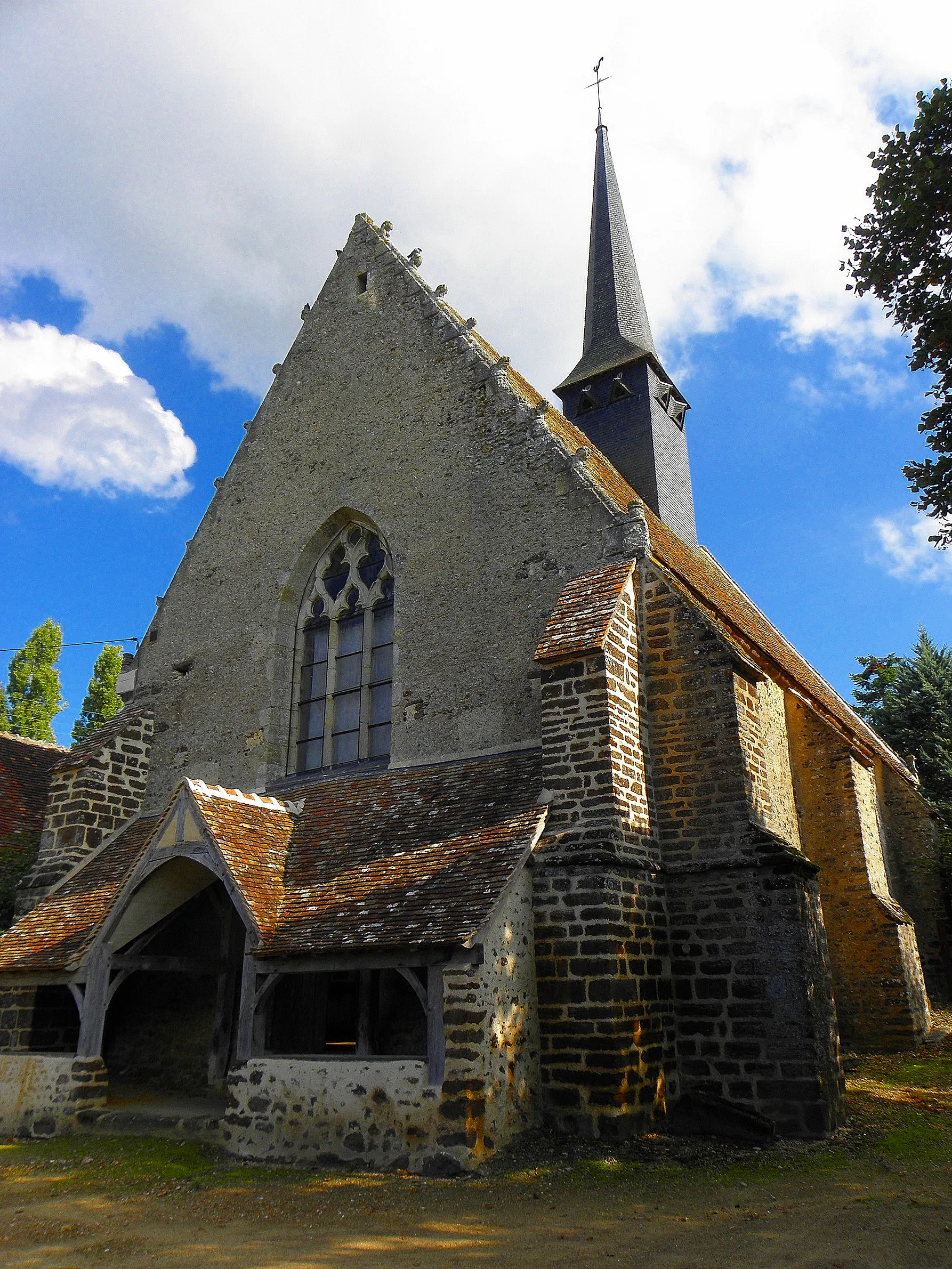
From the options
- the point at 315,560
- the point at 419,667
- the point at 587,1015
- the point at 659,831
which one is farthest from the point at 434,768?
the point at 315,560

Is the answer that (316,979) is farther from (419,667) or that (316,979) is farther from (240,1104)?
(419,667)

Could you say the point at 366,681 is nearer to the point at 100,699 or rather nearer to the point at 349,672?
the point at 349,672

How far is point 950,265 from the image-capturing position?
26.6ft

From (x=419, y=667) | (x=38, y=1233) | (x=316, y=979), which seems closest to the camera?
(x=38, y=1233)

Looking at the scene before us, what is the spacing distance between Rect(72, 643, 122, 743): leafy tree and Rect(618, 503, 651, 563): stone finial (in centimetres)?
1992

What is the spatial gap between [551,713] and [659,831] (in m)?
1.64

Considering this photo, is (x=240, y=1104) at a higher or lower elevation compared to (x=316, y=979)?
lower

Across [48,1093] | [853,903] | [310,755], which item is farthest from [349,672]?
[853,903]

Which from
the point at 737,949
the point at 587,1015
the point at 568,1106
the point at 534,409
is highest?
the point at 534,409

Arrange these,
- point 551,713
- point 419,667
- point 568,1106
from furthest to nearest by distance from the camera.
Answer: point 419,667, point 551,713, point 568,1106

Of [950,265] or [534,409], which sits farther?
[534,409]

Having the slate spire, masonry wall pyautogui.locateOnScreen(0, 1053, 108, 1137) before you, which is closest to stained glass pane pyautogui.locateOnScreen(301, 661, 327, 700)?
masonry wall pyautogui.locateOnScreen(0, 1053, 108, 1137)

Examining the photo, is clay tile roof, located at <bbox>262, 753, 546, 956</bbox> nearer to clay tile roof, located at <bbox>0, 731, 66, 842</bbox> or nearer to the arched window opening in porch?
the arched window opening in porch

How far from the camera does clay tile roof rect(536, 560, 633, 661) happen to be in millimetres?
→ 8578
